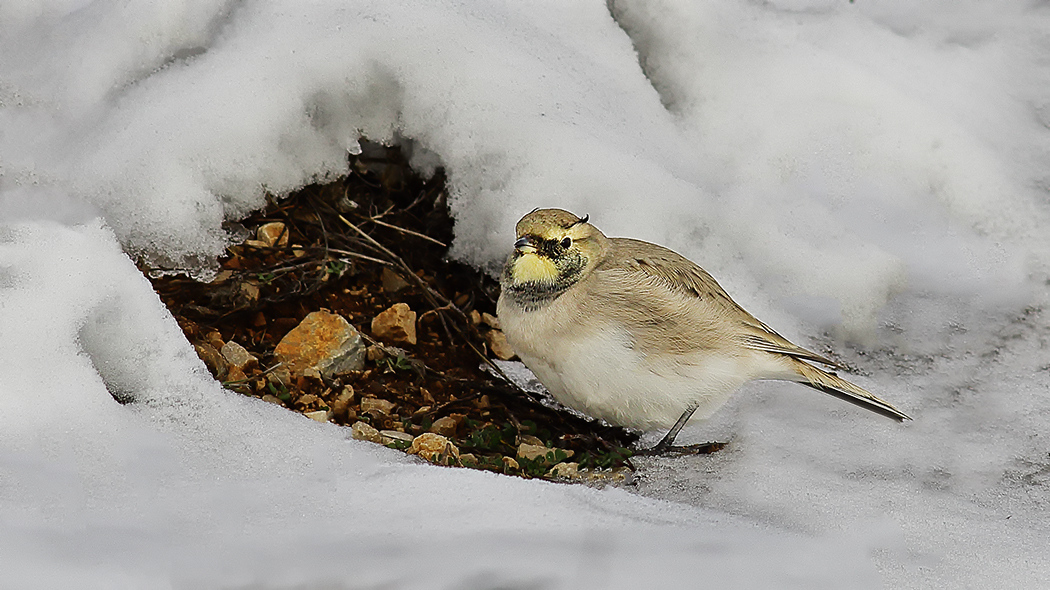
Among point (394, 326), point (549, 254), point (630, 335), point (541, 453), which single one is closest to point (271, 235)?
point (394, 326)

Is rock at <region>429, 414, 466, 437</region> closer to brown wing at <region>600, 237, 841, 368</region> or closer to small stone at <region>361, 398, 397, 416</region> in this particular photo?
small stone at <region>361, 398, 397, 416</region>

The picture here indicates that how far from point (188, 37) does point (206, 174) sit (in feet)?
1.85

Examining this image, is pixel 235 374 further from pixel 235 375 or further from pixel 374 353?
pixel 374 353

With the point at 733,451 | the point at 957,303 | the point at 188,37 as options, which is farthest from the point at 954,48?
the point at 188,37

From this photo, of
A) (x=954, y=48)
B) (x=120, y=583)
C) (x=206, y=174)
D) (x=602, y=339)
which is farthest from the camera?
(x=954, y=48)

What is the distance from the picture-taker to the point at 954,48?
176 inches

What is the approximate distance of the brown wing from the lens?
321cm

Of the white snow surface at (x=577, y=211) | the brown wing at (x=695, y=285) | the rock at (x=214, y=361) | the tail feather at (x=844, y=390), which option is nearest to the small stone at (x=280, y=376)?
the rock at (x=214, y=361)

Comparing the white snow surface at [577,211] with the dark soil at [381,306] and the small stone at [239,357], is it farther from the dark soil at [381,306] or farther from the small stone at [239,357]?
the small stone at [239,357]

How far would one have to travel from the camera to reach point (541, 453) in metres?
3.15

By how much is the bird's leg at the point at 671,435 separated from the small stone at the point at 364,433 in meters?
0.83

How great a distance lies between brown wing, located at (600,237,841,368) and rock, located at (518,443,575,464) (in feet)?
1.95

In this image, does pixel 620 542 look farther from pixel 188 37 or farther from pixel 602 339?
pixel 188 37

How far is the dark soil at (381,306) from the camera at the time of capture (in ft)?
10.8
